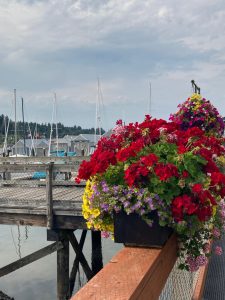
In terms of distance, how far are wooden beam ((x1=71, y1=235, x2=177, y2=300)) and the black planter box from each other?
1.9 inches

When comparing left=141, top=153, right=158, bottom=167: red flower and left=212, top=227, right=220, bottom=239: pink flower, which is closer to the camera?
left=141, top=153, right=158, bottom=167: red flower

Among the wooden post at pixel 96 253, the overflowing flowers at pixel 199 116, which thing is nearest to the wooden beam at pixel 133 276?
the overflowing flowers at pixel 199 116

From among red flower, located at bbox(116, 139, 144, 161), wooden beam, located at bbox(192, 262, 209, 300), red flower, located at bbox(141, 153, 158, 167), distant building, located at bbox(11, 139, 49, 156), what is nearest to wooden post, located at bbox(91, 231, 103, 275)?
wooden beam, located at bbox(192, 262, 209, 300)

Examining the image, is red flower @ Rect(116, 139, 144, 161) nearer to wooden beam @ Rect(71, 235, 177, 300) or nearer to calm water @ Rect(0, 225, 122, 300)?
wooden beam @ Rect(71, 235, 177, 300)

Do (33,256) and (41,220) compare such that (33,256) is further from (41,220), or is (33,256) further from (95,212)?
Answer: (95,212)

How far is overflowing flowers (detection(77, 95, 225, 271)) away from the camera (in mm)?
2377

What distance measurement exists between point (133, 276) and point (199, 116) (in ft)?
21.1

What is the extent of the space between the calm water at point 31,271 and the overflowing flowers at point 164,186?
10.9 m

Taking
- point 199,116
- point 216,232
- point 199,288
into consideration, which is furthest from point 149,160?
point 199,116

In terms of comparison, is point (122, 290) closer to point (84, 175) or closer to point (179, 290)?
point (84, 175)

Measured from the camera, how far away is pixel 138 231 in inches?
98.0

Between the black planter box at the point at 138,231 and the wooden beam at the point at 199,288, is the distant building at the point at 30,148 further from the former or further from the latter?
the black planter box at the point at 138,231

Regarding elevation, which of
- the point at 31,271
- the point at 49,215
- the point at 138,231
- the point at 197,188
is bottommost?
the point at 31,271

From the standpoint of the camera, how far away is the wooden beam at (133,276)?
1.67m
